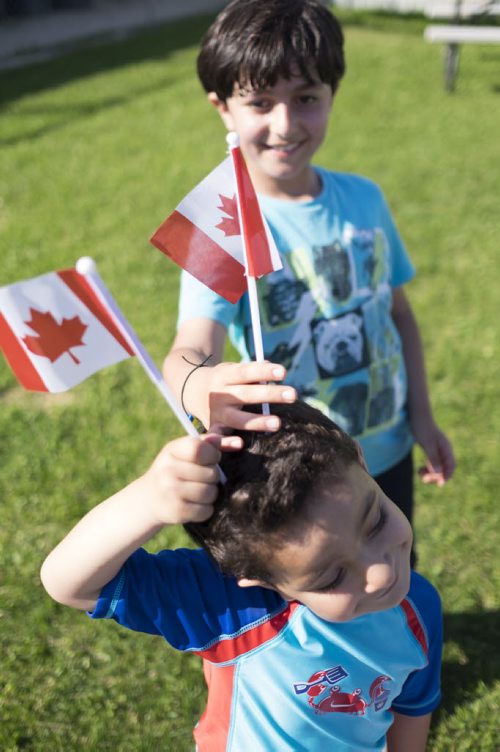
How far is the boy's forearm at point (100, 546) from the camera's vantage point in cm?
125

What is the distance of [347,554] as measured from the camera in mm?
1311

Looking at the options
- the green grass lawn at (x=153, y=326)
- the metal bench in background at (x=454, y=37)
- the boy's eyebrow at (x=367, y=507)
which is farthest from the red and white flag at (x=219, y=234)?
the metal bench in background at (x=454, y=37)

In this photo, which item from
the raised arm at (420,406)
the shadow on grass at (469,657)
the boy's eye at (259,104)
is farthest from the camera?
the shadow on grass at (469,657)

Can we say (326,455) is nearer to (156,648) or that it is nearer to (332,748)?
(332,748)

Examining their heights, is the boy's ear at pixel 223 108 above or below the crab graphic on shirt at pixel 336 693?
above

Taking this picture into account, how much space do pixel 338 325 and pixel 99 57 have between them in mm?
11006

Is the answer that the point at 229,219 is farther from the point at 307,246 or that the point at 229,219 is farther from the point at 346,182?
the point at 346,182

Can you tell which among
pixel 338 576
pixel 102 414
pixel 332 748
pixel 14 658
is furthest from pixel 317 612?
pixel 102 414

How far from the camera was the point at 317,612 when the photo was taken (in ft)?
4.55

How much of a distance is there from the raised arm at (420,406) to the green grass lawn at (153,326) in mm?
719

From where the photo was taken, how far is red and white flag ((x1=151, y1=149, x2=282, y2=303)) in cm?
133

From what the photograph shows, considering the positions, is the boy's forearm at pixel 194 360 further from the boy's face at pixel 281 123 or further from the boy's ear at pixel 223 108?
the boy's ear at pixel 223 108

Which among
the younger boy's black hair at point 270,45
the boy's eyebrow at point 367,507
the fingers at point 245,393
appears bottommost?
the boy's eyebrow at point 367,507

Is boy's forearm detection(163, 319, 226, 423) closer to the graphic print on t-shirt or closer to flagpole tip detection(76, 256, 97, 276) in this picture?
the graphic print on t-shirt
